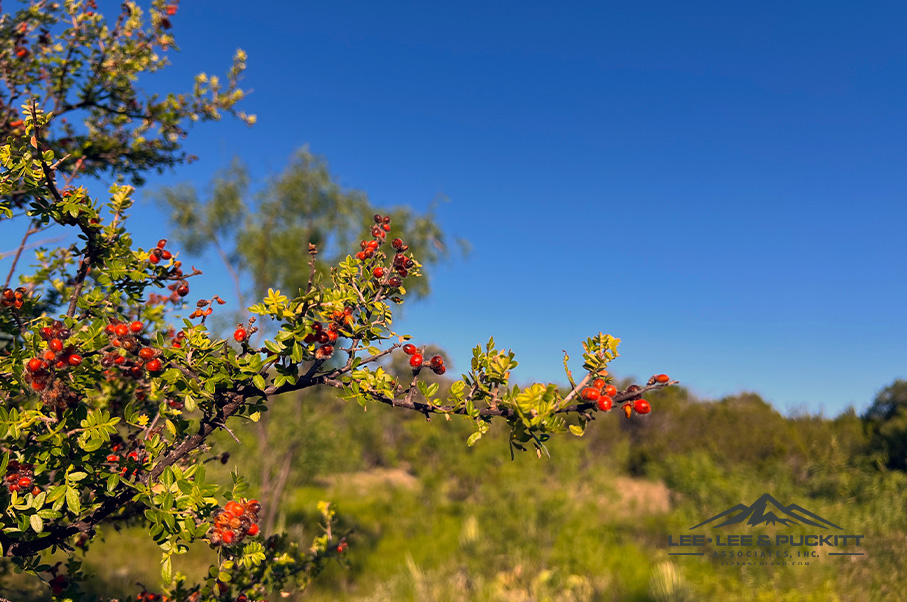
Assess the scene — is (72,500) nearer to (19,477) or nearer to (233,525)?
(19,477)

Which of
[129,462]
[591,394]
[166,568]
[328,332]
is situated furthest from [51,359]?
[591,394]

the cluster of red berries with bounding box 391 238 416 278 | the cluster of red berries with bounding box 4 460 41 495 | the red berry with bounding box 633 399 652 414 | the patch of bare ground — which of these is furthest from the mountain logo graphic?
the cluster of red berries with bounding box 4 460 41 495

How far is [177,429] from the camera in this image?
202 centimetres

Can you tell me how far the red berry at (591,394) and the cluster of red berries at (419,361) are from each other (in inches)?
21.4

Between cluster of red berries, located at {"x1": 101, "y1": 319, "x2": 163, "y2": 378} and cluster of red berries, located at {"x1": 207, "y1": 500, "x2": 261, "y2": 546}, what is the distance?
1.97 feet

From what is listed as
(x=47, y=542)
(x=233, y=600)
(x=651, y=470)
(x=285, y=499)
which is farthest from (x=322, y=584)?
(x=651, y=470)

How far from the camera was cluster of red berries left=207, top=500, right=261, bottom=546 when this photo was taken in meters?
1.69

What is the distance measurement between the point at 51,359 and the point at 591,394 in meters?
1.95

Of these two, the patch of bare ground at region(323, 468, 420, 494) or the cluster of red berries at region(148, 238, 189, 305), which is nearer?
the cluster of red berries at region(148, 238, 189, 305)

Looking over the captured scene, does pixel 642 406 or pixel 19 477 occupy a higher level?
pixel 642 406

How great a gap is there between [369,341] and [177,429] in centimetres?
87

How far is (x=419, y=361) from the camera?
75.7 inches

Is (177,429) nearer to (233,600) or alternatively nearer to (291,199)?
(233,600)

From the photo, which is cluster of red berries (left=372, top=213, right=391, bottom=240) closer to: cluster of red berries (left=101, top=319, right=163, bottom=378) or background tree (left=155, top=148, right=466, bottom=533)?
cluster of red berries (left=101, top=319, right=163, bottom=378)
